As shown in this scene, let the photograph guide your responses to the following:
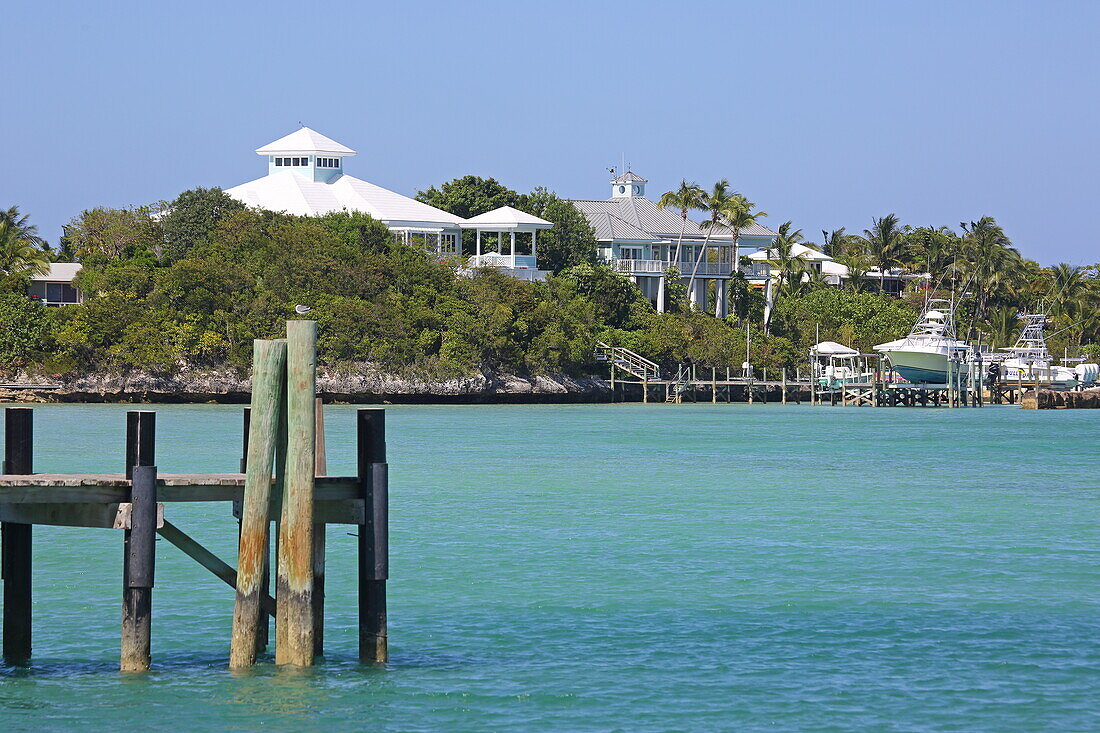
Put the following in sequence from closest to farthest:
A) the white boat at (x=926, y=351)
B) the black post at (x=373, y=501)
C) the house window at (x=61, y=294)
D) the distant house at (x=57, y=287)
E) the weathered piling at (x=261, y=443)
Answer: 1. the weathered piling at (x=261, y=443)
2. the black post at (x=373, y=501)
3. the distant house at (x=57, y=287)
4. the house window at (x=61, y=294)
5. the white boat at (x=926, y=351)

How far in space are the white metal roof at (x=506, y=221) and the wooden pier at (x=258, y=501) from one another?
72.5 metres

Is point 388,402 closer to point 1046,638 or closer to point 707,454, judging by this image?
point 707,454

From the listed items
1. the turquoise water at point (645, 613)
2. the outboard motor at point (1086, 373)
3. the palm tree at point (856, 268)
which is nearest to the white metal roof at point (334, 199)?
Answer: the palm tree at point (856, 268)

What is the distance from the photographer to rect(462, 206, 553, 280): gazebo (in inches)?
3356

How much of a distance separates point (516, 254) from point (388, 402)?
47.4 ft

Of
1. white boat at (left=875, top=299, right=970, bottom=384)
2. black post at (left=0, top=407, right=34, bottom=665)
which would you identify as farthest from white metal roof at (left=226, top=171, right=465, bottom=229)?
black post at (left=0, top=407, right=34, bottom=665)

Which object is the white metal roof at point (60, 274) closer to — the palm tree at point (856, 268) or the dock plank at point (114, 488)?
the palm tree at point (856, 268)

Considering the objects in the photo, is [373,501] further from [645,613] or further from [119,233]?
[119,233]

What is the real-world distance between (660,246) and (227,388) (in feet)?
115

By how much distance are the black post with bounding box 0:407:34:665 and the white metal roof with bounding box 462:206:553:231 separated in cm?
7163

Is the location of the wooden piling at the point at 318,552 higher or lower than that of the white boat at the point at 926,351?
lower

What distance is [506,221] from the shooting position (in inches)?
3359

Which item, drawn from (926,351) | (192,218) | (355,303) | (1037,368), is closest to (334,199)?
(192,218)

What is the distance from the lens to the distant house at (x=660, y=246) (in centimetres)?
9475
